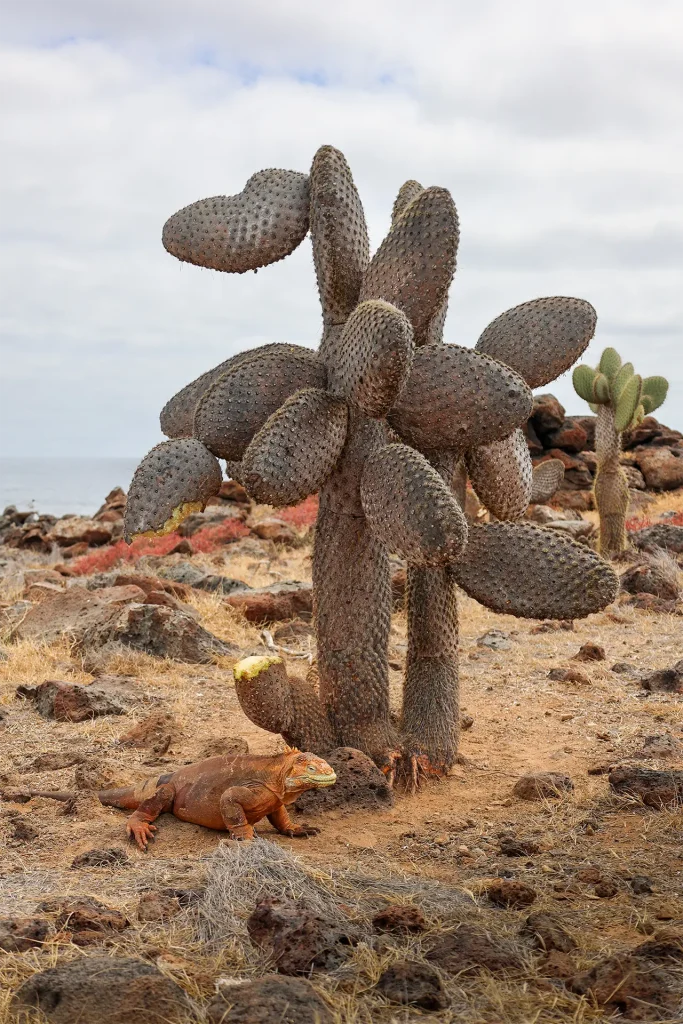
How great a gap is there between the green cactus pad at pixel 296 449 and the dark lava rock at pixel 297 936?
5.68 feet

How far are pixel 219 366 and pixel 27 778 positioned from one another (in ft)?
7.61

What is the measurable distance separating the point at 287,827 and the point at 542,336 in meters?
2.65

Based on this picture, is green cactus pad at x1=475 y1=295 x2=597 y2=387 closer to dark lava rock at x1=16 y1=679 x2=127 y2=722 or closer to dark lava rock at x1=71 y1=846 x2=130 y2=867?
dark lava rock at x1=71 y1=846 x2=130 y2=867

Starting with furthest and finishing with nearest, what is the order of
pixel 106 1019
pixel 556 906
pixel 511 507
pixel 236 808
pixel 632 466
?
pixel 632 466
pixel 511 507
pixel 236 808
pixel 556 906
pixel 106 1019

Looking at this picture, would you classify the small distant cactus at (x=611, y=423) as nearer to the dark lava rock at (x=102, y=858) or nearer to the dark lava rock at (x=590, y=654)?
the dark lava rock at (x=590, y=654)

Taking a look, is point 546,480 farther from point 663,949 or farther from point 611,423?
point 663,949

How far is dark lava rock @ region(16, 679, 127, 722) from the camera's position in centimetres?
635

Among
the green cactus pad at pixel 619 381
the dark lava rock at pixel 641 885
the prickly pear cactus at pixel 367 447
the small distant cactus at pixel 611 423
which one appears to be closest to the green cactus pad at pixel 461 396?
the prickly pear cactus at pixel 367 447

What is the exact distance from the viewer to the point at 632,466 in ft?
72.4

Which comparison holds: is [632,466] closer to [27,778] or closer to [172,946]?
[27,778]

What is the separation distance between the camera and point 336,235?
5102 millimetres

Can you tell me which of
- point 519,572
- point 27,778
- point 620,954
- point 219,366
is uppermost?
point 219,366

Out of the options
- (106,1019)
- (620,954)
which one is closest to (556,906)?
(620,954)

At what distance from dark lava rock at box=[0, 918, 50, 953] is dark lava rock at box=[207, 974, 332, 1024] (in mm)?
710
